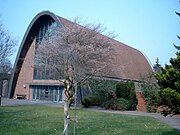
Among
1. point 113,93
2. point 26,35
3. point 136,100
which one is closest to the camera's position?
point 136,100

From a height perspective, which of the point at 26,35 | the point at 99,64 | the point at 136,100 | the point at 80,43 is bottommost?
the point at 136,100

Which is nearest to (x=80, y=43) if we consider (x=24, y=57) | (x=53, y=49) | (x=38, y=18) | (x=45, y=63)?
(x=53, y=49)

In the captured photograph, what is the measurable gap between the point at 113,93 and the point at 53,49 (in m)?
9.71

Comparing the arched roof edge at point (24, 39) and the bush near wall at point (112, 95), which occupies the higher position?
the arched roof edge at point (24, 39)

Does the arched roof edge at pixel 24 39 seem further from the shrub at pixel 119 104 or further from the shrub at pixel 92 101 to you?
the shrub at pixel 119 104

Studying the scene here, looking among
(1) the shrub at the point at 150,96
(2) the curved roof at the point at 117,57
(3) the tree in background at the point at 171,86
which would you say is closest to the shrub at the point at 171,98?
(3) the tree in background at the point at 171,86

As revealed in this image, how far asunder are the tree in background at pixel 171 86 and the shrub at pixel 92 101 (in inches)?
801

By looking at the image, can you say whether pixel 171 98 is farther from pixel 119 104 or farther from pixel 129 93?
pixel 129 93

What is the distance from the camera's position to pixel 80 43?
20641 millimetres

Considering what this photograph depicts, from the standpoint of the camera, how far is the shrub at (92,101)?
87.9 ft

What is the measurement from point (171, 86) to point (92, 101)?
2083cm

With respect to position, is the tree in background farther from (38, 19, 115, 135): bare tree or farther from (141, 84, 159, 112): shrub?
(141, 84, 159, 112): shrub

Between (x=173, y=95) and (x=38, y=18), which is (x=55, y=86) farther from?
(x=173, y=95)

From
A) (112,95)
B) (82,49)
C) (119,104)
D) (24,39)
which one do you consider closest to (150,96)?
(119,104)
